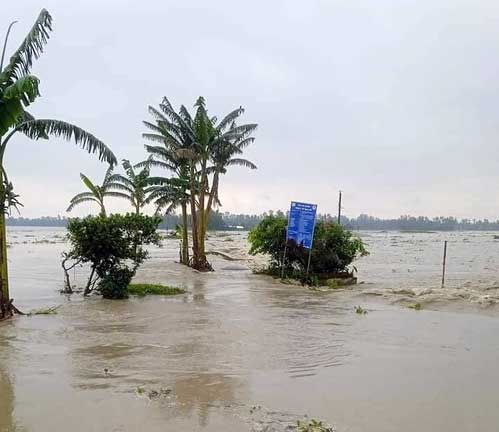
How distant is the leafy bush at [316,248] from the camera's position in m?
20.2

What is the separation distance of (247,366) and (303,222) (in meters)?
11.9

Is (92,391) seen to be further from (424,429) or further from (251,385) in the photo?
(424,429)

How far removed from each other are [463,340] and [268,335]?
353cm

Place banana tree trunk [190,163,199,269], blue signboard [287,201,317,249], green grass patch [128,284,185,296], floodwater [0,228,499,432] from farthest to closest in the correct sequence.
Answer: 1. banana tree trunk [190,163,199,269]
2. blue signboard [287,201,317,249]
3. green grass patch [128,284,185,296]
4. floodwater [0,228,499,432]

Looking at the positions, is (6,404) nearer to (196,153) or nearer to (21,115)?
(21,115)

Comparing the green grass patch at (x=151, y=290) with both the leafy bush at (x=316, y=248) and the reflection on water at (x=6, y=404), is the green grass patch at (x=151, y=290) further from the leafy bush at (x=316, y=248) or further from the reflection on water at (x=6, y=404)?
the reflection on water at (x=6, y=404)

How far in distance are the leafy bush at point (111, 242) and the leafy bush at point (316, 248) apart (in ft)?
23.4

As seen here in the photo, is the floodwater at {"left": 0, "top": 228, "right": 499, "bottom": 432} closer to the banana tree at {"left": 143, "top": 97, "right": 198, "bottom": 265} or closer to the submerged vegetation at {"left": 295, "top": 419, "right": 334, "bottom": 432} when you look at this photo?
the submerged vegetation at {"left": 295, "top": 419, "right": 334, "bottom": 432}

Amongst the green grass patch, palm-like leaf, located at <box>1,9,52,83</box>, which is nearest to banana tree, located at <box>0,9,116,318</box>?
palm-like leaf, located at <box>1,9,52,83</box>

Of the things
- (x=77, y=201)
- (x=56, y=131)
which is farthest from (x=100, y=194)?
(x=56, y=131)

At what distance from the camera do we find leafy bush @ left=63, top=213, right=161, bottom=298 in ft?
44.8

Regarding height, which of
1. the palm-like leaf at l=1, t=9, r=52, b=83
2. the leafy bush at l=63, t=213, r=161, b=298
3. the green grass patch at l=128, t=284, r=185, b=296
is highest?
the palm-like leaf at l=1, t=9, r=52, b=83

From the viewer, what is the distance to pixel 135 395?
580 cm

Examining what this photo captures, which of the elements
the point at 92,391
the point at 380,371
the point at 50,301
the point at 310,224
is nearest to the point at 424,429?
the point at 380,371
